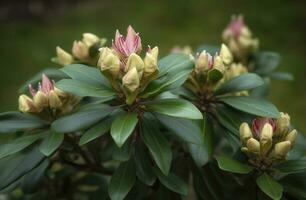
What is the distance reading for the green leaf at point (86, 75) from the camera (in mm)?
→ 1096

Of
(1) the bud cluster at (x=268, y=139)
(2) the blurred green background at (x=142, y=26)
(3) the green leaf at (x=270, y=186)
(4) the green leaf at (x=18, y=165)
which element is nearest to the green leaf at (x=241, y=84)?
(1) the bud cluster at (x=268, y=139)

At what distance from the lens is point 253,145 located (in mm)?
1112

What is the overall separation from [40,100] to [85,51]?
24 centimetres

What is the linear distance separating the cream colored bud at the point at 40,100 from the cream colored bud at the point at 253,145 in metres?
0.45

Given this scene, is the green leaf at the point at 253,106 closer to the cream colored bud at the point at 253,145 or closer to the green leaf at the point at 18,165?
the cream colored bud at the point at 253,145

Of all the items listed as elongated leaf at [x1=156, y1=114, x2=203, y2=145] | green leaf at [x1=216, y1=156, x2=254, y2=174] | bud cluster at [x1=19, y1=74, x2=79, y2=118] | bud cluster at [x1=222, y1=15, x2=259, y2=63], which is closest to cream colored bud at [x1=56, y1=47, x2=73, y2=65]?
bud cluster at [x1=19, y1=74, x2=79, y2=118]

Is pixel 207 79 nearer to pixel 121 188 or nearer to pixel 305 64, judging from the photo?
pixel 121 188

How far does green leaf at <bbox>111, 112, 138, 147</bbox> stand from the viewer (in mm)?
975

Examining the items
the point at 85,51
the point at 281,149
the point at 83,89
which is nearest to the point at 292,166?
the point at 281,149

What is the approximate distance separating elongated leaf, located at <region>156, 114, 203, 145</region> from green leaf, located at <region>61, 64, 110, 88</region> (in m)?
0.14

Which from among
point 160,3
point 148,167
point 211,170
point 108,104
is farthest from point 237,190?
point 160,3

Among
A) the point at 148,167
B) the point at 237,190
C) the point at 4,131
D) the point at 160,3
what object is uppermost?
the point at 160,3

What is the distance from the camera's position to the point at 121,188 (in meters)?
1.10

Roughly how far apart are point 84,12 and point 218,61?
3610 mm
